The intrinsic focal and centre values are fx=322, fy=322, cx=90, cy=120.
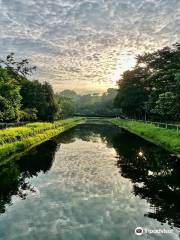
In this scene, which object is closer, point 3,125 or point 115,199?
point 115,199

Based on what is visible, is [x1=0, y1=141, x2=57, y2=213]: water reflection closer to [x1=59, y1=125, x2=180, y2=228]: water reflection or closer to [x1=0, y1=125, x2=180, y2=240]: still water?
[x1=0, y1=125, x2=180, y2=240]: still water

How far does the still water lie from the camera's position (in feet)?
31.4

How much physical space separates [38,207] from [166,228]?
469cm

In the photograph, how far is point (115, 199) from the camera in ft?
42.4

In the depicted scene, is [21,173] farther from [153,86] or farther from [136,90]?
[136,90]

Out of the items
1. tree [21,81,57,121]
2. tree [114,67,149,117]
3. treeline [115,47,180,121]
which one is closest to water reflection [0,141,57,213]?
treeline [115,47,180,121]

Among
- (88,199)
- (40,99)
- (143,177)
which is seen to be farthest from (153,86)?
(88,199)

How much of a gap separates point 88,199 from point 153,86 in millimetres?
56246

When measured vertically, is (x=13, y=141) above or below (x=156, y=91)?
below

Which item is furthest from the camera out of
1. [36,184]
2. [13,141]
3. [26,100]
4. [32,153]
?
[26,100]

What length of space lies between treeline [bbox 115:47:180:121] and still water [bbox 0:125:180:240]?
13922 mm

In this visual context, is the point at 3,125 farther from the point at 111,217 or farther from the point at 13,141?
the point at 111,217

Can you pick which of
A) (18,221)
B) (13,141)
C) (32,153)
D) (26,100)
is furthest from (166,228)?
(26,100)

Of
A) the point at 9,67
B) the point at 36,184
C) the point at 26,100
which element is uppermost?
the point at 9,67
